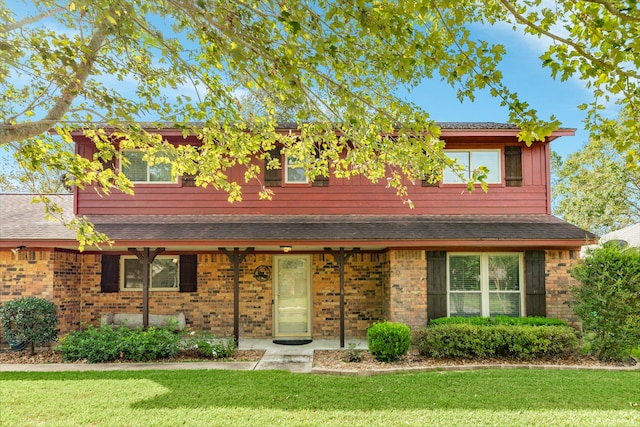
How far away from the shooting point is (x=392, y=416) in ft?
16.5

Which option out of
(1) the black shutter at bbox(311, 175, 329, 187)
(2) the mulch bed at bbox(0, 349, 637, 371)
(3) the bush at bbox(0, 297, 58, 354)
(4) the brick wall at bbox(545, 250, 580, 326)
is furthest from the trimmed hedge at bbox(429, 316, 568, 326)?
(3) the bush at bbox(0, 297, 58, 354)

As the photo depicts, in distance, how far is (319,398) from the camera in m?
5.68

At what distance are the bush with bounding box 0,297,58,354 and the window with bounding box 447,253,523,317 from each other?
29.0ft

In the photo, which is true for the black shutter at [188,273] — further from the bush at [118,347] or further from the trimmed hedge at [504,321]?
the trimmed hedge at [504,321]

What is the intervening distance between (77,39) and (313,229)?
18.8ft

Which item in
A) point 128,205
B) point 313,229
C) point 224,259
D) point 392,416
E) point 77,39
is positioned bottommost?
point 392,416

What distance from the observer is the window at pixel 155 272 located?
10.7m

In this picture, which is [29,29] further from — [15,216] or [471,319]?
[471,319]

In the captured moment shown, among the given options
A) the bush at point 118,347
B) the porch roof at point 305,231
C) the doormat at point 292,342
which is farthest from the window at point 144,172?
the doormat at point 292,342

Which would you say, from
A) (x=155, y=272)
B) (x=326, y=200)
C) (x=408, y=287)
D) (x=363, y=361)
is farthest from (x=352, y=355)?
(x=155, y=272)

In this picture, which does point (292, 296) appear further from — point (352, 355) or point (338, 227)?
point (352, 355)

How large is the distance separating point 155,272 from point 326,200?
4.90 metres

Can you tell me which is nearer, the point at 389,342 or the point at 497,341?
the point at 389,342

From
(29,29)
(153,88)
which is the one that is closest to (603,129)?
(153,88)
